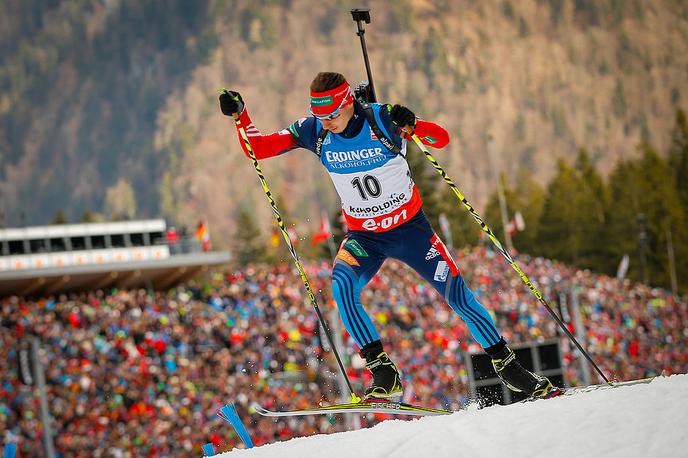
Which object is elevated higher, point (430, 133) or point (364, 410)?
point (430, 133)

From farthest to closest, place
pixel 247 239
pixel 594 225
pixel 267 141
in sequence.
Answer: pixel 247 239
pixel 594 225
pixel 267 141

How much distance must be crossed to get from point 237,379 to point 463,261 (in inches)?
447

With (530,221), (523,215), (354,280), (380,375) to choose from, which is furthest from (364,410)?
(523,215)

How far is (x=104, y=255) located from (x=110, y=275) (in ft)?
3.57

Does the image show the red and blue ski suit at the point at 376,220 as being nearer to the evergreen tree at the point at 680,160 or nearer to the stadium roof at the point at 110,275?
the stadium roof at the point at 110,275

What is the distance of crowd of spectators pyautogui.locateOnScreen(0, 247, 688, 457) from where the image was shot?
16.5 m

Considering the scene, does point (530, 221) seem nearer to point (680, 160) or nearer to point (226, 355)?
point (680, 160)

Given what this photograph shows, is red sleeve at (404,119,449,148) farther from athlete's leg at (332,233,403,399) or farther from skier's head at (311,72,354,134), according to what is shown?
athlete's leg at (332,233,403,399)

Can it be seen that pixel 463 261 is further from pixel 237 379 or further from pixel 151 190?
pixel 151 190

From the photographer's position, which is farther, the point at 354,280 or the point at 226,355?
the point at 226,355

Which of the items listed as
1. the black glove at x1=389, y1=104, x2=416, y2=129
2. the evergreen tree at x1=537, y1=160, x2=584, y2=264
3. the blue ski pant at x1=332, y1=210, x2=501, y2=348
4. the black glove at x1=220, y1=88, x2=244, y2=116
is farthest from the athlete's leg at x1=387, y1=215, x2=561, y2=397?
the evergreen tree at x1=537, y1=160, x2=584, y2=264

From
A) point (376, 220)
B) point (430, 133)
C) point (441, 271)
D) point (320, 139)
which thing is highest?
point (320, 139)

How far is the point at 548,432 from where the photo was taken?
401 cm

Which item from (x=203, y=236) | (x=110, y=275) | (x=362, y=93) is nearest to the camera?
(x=362, y=93)
